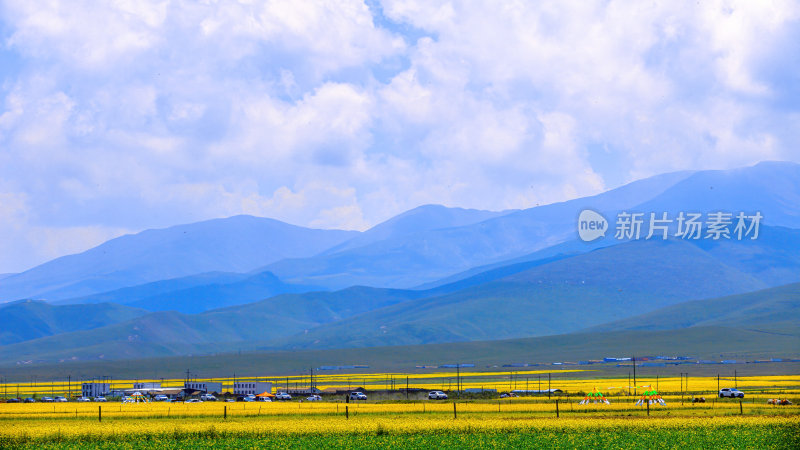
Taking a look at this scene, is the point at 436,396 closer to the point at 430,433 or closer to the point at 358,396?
the point at 358,396

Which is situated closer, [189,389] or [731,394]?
[731,394]

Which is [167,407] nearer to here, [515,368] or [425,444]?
[425,444]

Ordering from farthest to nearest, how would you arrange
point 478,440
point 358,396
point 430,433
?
point 358,396, point 430,433, point 478,440

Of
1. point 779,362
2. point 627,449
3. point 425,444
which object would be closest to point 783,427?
point 627,449

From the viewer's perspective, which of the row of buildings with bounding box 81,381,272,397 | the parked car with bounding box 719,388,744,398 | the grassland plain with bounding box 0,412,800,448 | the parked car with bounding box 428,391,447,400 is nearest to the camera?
the grassland plain with bounding box 0,412,800,448

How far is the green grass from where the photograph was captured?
1576 inches

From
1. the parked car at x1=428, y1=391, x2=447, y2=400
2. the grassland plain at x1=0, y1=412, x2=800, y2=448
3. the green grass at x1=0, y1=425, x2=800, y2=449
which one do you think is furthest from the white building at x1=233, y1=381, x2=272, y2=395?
the green grass at x1=0, y1=425, x2=800, y2=449

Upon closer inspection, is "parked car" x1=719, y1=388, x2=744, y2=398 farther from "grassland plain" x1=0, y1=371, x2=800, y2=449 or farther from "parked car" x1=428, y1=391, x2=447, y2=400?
"parked car" x1=428, y1=391, x2=447, y2=400

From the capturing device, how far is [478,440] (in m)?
41.9

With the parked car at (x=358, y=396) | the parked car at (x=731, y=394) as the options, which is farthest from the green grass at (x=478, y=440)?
the parked car at (x=358, y=396)

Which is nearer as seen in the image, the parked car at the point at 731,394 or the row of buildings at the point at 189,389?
the parked car at the point at 731,394

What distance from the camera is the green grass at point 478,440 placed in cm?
4003

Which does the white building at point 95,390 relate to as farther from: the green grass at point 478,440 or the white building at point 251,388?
the green grass at point 478,440

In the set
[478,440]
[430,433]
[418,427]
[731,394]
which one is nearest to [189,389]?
[731,394]
